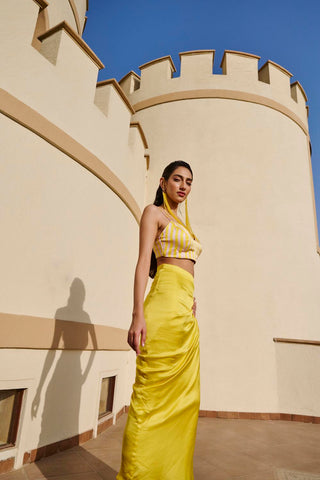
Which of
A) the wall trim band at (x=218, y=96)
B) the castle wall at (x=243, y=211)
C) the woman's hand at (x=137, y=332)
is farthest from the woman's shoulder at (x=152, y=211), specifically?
the wall trim band at (x=218, y=96)

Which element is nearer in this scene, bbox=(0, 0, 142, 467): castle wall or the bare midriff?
the bare midriff

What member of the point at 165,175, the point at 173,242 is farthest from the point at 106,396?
the point at 165,175

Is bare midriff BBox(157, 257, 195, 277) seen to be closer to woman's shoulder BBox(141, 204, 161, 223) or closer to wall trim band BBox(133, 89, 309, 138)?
woman's shoulder BBox(141, 204, 161, 223)

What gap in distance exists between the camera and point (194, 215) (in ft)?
18.7

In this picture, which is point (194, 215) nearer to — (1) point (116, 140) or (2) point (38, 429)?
(1) point (116, 140)

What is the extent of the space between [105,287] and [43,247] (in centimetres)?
109

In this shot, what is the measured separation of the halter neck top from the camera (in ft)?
6.91

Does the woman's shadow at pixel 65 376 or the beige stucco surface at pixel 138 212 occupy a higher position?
the beige stucco surface at pixel 138 212

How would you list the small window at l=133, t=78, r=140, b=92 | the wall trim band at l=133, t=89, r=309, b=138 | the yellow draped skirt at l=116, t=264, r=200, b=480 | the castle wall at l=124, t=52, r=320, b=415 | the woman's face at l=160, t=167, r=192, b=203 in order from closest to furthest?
the yellow draped skirt at l=116, t=264, r=200, b=480 < the woman's face at l=160, t=167, r=192, b=203 < the castle wall at l=124, t=52, r=320, b=415 < the wall trim band at l=133, t=89, r=309, b=138 < the small window at l=133, t=78, r=140, b=92

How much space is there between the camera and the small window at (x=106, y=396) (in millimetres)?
3800

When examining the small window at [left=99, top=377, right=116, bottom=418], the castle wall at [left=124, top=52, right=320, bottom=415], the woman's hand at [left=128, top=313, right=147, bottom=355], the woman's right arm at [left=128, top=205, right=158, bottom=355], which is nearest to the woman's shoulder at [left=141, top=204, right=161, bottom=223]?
the woman's right arm at [left=128, top=205, right=158, bottom=355]

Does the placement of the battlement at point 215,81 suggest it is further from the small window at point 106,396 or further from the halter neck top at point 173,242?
the small window at point 106,396

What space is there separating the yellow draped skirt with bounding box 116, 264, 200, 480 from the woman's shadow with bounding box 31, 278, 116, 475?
1.30 meters

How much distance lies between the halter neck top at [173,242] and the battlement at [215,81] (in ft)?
16.7
